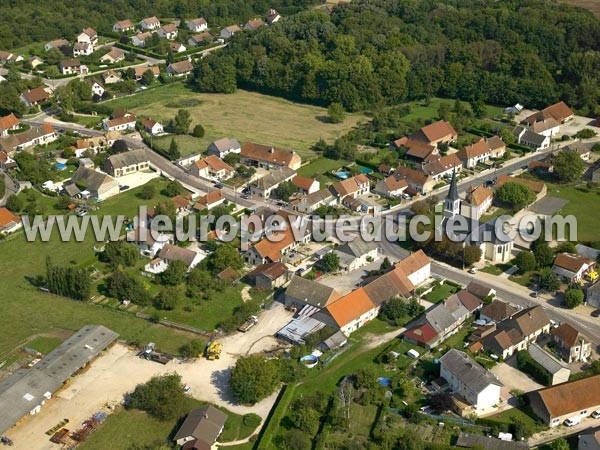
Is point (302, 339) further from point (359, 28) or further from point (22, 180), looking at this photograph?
point (359, 28)

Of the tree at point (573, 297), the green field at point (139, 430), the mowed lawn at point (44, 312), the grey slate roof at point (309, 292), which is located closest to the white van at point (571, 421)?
the tree at point (573, 297)

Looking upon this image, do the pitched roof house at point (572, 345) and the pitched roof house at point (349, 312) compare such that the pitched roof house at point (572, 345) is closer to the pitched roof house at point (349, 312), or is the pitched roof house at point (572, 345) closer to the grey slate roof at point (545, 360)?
the grey slate roof at point (545, 360)

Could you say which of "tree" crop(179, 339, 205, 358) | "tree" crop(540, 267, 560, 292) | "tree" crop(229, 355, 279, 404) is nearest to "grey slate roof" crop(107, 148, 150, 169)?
"tree" crop(179, 339, 205, 358)

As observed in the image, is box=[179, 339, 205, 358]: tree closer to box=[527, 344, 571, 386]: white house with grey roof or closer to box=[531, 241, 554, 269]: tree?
box=[527, 344, 571, 386]: white house with grey roof

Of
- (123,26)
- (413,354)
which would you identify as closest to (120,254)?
(413,354)

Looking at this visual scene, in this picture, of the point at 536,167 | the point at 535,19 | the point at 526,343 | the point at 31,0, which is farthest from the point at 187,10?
the point at 526,343
